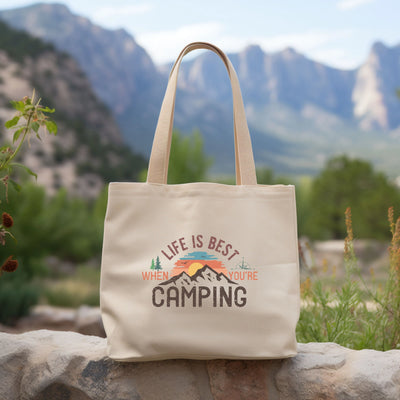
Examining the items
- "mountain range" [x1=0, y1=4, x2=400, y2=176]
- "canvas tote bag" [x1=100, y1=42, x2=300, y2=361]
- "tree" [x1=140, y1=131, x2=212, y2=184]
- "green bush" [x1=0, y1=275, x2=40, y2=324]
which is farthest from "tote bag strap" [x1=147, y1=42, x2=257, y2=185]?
"mountain range" [x1=0, y1=4, x2=400, y2=176]

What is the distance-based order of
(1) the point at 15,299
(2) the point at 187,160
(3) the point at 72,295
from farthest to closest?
(2) the point at 187,160, (3) the point at 72,295, (1) the point at 15,299

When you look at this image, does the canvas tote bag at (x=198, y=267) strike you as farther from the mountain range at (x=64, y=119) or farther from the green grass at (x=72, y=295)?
the mountain range at (x=64, y=119)

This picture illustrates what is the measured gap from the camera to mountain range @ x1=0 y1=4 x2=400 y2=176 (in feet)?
→ 163

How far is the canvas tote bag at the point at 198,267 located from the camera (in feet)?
4.31

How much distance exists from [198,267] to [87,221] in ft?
30.0

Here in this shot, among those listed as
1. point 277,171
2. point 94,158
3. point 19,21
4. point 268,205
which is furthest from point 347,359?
point 19,21

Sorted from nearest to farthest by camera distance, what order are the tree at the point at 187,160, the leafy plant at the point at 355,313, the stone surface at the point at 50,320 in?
1. the leafy plant at the point at 355,313
2. the stone surface at the point at 50,320
3. the tree at the point at 187,160

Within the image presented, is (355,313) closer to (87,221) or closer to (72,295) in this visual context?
(72,295)

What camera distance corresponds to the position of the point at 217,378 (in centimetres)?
146

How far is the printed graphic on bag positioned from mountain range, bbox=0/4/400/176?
1507 inches

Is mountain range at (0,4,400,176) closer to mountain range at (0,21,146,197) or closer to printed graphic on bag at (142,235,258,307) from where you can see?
mountain range at (0,21,146,197)

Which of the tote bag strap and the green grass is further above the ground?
the tote bag strap

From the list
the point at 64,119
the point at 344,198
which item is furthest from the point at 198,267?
the point at 64,119

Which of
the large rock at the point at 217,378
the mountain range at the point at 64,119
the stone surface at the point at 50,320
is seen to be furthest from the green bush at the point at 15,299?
the mountain range at the point at 64,119
